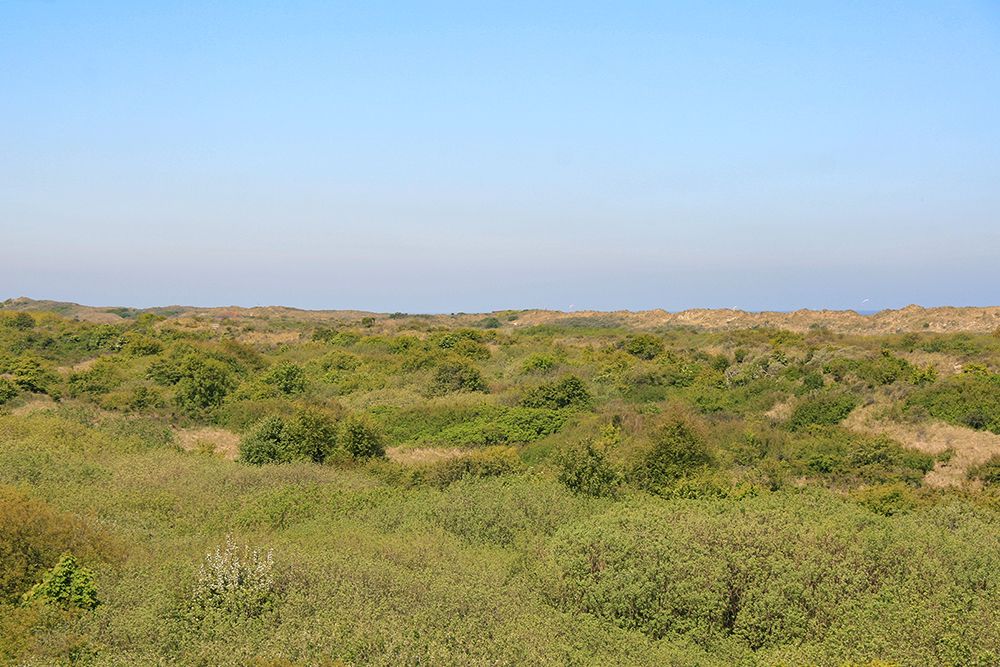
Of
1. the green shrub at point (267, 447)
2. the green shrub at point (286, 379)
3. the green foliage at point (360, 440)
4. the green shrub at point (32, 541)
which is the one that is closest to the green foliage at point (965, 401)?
the green foliage at point (360, 440)

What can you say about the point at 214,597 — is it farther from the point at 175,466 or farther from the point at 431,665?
the point at 175,466

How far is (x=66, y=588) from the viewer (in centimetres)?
1021

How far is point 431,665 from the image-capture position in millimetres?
8289

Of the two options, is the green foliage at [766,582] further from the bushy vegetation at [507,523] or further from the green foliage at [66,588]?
the green foliage at [66,588]

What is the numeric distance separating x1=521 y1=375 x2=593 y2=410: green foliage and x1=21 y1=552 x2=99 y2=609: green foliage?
18.3 m

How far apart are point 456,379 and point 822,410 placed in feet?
46.2

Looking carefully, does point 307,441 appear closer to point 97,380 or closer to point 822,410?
point 97,380

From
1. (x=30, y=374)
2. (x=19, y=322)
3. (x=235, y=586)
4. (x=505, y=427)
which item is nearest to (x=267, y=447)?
(x=505, y=427)

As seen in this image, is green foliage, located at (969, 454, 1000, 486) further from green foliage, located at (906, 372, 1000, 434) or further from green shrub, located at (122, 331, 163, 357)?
green shrub, located at (122, 331, 163, 357)

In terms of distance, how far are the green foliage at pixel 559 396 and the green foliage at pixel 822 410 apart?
696 centimetres

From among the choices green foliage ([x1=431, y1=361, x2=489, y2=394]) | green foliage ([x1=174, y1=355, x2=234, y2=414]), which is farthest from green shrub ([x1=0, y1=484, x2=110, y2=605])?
green foliage ([x1=431, y1=361, x2=489, y2=394])

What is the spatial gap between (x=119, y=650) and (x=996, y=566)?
11086 millimetres

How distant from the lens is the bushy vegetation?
30.1 ft

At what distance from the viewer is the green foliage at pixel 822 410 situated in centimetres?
2475
